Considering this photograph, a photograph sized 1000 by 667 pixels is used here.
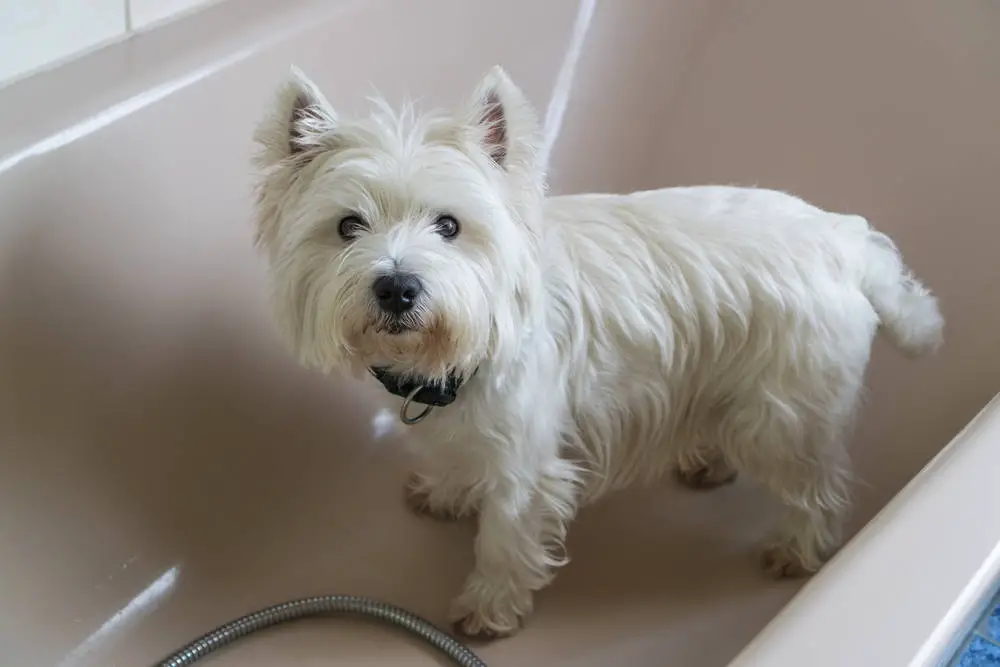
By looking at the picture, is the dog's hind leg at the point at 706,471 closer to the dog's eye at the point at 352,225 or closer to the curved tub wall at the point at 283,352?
the curved tub wall at the point at 283,352

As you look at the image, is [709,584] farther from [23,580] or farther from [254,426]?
[23,580]

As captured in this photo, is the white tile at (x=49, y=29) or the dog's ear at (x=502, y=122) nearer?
the dog's ear at (x=502, y=122)

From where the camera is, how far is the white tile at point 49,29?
120 cm

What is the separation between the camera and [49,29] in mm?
1248

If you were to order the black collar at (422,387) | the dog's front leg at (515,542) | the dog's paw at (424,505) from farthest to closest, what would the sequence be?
the dog's paw at (424,505) < the dog's front leg at (515,542) < the black collar at (422,387)

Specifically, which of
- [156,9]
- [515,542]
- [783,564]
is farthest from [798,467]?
[156,9]

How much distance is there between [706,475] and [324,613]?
683 millimetres

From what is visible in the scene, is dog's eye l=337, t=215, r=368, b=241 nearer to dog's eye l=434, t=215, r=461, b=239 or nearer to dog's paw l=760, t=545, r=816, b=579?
dog's eye l=434, t=215, r=461, b=239

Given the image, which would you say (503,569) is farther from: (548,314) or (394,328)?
(394,328)

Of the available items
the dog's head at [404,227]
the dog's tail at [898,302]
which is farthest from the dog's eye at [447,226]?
the dog's tail at [898,302]

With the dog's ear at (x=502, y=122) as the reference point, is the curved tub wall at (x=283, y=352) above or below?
below

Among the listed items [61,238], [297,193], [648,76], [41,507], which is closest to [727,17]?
[648,76]

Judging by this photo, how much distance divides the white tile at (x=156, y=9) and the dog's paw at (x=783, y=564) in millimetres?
1225

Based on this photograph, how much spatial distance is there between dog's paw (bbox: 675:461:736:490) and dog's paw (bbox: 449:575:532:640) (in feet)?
1.30
